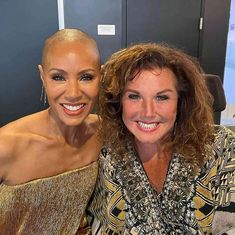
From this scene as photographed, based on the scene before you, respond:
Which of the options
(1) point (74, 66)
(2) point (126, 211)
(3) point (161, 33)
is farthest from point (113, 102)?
(3) point (161, 33)

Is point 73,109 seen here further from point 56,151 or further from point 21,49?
point 21,49

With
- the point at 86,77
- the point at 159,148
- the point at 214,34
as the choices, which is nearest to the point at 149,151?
the point at 159,148

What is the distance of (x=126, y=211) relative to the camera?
1.16 meters

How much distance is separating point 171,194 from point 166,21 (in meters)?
2.55

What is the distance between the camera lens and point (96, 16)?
3.17 metres

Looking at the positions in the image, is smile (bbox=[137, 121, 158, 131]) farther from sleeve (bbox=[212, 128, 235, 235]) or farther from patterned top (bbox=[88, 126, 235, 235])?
sleeve (bbox=[212, 128, 235, 235])

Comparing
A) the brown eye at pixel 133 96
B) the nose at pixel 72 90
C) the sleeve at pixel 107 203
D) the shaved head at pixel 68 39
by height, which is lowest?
the sleeve at pixel 107 203

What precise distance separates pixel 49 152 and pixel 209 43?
2.67 metres

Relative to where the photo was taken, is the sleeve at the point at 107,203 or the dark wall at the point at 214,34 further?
the dark wall at the point at 214,34

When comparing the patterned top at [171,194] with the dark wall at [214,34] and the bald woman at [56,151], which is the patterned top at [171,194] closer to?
the bald woman at [56,151]

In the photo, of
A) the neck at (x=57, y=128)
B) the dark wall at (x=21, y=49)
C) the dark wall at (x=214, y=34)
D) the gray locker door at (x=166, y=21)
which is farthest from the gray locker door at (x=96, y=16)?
the neck at (x=57, y=128)

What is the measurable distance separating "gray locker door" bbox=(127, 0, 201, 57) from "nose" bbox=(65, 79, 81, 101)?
238 cm

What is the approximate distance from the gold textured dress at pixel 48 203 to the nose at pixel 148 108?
0.35 metres

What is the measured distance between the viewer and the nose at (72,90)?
1.04 metres
